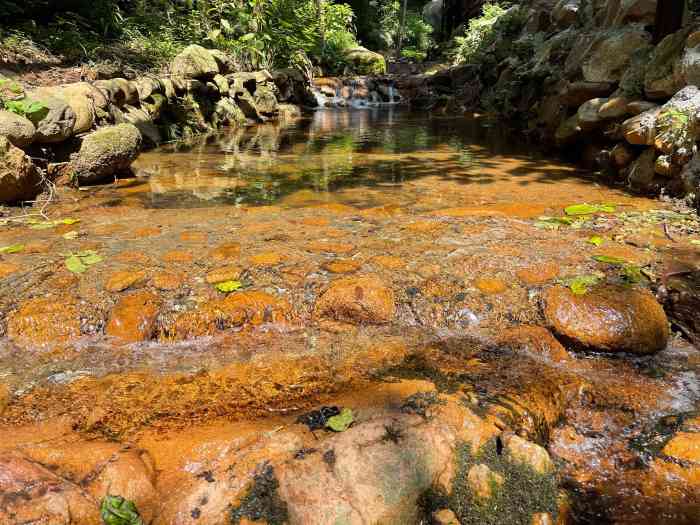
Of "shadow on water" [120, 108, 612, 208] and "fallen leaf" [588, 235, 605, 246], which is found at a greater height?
"fallen leaf" [588, 235, 605, 246]

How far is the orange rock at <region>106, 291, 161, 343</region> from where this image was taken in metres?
2.22

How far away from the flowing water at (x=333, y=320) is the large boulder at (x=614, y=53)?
6.63 ft

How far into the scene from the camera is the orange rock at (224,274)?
2555 millimetres

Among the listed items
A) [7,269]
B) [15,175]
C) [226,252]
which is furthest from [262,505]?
[15,175]

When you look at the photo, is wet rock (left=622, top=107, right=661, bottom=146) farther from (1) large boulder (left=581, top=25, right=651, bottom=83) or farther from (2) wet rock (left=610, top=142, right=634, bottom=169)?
(1) large boulder (left=581, top=25, right=651, bottom=83)

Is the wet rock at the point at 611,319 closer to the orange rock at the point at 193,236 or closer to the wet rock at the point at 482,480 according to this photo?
the wet rock at the point at 482,480

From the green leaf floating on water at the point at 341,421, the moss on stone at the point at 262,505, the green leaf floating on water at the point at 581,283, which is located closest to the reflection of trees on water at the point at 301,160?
the green leaf floating on water at the point at 581,283

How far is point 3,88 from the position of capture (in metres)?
4.16

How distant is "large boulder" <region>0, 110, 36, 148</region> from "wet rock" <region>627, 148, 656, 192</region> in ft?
18.1

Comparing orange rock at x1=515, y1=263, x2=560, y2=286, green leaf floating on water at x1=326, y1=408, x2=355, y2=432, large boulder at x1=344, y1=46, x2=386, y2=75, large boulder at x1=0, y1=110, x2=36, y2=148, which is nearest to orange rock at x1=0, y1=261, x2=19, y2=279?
large boulder at x1=0, y1=110, x2=36, y2=148

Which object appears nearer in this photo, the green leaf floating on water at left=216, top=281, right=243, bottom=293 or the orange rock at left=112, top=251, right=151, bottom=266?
the green leaf floating on water at left=216, top=281, right=243, bottom=293

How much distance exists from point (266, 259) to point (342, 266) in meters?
0.47

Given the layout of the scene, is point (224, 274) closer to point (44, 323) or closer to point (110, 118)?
point (44, 323)

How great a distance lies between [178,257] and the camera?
2.82m
